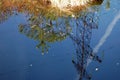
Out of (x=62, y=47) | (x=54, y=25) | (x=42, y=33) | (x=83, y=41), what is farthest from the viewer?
(x=54, y=25)

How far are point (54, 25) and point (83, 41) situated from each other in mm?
1387

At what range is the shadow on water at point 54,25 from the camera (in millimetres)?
8398

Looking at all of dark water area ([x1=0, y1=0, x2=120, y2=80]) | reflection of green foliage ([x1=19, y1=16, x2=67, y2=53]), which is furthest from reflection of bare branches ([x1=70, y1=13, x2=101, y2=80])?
reflection of green foliage ([x1=19, y1=16, x2=67, y2=53])

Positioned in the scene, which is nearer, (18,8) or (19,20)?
(19,20)

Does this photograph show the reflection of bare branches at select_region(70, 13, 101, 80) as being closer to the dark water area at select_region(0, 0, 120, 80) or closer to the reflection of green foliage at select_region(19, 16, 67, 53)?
the dark water area at select_region(0, 0, 120, 80)

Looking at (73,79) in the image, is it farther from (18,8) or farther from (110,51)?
(18,8)

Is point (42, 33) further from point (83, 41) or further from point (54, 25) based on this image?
point (83, 41)

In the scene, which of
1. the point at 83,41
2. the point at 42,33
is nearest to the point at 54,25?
the point at 42,33

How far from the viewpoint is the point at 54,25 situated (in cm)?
986

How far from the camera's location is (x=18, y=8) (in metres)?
11.1

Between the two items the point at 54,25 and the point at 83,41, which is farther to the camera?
the point at 54,25

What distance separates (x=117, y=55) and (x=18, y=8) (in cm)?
420

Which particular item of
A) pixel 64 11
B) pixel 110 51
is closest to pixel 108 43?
pixel 110 51

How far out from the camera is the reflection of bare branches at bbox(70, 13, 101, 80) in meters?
7.43
